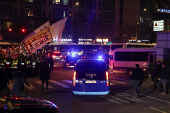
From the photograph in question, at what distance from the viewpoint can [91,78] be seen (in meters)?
11.6

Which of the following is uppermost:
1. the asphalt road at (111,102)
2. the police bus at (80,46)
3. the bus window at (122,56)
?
the police bus at (80,46)

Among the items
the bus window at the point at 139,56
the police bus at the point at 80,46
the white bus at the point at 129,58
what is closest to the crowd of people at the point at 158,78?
the white bus at the point at 129,58

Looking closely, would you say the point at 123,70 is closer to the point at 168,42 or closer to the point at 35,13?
the point at 168,42

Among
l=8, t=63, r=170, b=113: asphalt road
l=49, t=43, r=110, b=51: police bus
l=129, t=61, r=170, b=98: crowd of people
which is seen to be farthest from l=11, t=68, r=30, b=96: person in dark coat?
l=49, t=43, r=110, b=51: police bus

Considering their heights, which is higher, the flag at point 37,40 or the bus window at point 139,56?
the flag at point 37,40

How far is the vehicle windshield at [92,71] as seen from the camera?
11578mm

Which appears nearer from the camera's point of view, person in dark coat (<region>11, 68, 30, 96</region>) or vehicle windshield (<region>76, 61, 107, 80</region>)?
person in dark coat (<region>11, 68, 30, 96</region>)

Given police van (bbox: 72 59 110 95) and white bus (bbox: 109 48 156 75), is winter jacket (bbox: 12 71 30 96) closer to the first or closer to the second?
police van (bbox: 72 59 110 95)

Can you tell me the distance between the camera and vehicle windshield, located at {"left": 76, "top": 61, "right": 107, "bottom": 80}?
38.0ft

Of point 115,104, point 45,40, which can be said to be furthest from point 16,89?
point 45,40

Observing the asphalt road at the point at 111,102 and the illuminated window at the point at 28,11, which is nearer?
the asphalt road at the point at 111,102

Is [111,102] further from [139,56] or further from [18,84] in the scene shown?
[139,56]

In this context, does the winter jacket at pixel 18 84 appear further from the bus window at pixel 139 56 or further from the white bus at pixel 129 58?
the bus window at pixel 139 56

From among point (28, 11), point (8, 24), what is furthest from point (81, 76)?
point (28, 11)
